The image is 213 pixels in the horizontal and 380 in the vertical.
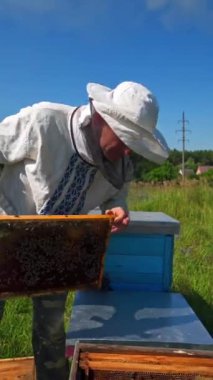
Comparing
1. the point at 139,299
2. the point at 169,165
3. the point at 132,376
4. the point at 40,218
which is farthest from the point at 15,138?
the point at 169,165

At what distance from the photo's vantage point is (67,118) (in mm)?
1859

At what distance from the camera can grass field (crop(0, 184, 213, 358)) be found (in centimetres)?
294

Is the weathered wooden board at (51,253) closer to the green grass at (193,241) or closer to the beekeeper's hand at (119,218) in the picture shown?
the beekeeper's hand at (119,218)

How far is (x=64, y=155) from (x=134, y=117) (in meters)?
0.31

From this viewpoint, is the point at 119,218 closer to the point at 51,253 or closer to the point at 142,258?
the point at 51,253

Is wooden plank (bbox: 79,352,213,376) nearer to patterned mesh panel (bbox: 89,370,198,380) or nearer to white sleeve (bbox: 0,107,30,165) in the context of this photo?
patterned mesh panel (bbox: 89,370,198,380)

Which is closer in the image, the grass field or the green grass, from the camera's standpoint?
the grass field

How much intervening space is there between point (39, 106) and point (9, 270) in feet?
1.98

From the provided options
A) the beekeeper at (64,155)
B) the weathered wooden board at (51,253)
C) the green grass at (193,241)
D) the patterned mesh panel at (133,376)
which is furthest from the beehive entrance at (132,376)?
the green grass at (193,241)

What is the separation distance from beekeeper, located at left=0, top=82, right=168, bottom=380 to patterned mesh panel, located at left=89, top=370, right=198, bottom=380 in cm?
57

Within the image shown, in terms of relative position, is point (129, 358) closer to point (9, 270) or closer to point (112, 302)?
point (9, 270)

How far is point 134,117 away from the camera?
1671mm

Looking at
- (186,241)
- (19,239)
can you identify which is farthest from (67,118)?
(186,241)

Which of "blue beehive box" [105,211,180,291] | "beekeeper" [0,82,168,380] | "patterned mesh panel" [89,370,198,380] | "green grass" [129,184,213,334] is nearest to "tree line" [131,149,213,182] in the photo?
"beekeeper" [0,82,168,380]
